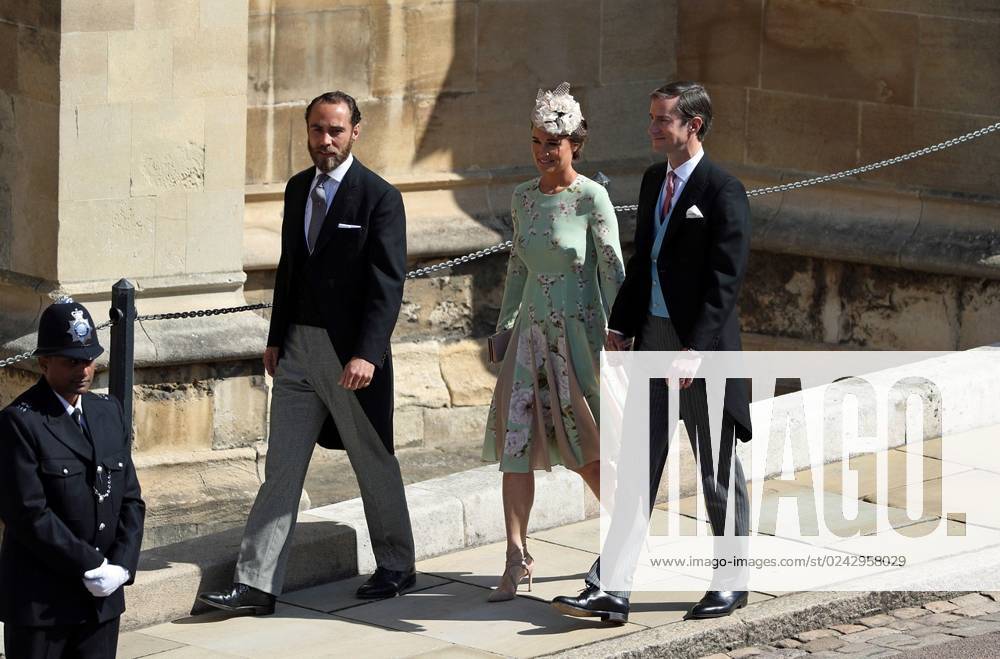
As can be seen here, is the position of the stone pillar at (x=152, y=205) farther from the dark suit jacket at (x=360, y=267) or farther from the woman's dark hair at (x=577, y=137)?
the woman's dark hair at (x=577, y=137)

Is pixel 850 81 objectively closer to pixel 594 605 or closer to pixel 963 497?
pixel 963 497

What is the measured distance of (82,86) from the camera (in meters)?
8.78

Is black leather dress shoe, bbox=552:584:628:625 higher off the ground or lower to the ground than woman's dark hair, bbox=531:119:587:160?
lower

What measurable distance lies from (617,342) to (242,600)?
154cm

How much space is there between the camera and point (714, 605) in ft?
21.0

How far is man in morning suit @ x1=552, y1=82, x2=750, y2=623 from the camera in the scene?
20.4 ft

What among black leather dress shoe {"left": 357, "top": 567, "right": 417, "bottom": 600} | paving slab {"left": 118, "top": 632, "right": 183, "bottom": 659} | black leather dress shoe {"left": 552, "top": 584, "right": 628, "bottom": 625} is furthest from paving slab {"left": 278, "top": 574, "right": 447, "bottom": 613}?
black leather dress shoe {"left": 552, "top": 584, "right": 628, "bottom": 625}

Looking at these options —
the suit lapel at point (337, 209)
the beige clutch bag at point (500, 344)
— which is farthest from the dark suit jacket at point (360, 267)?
the beige clutch bag at point (500, 344)

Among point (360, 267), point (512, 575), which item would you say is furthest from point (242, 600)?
point (360, 267)

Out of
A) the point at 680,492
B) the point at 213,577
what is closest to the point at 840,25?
the point at 680,492

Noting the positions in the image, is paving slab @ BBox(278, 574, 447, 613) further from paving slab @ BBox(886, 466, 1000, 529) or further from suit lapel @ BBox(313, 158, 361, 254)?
paving slab @ BBox(886, 466, 1000, 529)

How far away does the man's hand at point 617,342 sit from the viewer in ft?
21.1

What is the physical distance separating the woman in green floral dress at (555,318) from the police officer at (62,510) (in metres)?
1.84

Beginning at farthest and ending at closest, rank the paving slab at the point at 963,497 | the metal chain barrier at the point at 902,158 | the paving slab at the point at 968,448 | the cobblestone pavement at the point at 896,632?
1. the metal chain barrier at the point at 902,158
2. the paving slab at the point at 968,448
3. the paving slab at the point at 963,497
4. the cobblestone pavement at the point at 896,632
